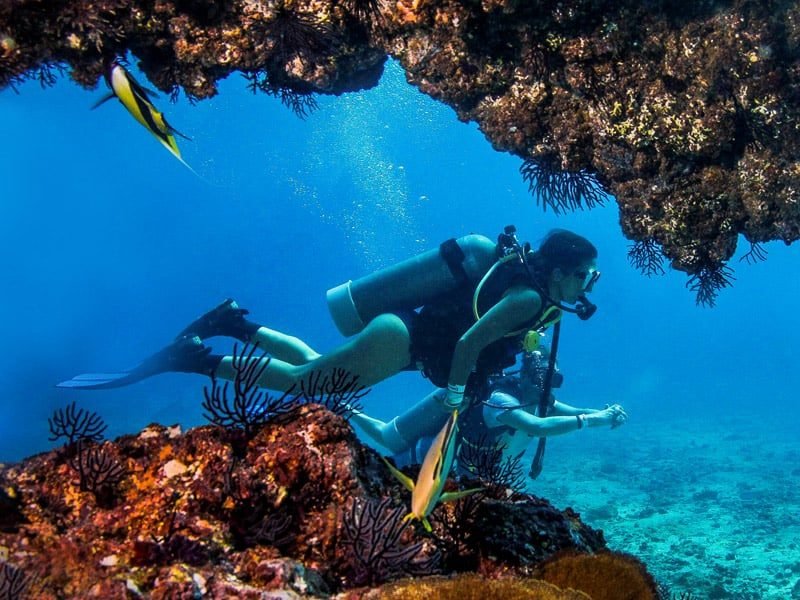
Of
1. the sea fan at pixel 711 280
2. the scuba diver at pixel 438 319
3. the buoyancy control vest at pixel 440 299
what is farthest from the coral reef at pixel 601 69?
the buoyancy control vest at pixel 440 299

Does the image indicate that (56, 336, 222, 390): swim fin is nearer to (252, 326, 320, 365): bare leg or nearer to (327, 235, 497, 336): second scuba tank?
(252, 326, 320, 365): bare leg

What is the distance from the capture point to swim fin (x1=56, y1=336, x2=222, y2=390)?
8344mm

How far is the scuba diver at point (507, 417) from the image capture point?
9477 millimetres

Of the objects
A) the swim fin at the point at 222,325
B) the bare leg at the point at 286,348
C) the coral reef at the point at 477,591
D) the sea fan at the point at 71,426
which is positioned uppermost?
the swim fin at the point at 222,325

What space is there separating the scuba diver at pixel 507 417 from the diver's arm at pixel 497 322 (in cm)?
186

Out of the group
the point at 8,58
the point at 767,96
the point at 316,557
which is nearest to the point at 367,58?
the point at 8,58

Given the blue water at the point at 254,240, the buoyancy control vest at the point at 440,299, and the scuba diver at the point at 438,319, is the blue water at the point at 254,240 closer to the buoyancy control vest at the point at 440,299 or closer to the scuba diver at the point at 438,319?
the buoyancy control vest at the point at 440,299

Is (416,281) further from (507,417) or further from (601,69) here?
(601,69)

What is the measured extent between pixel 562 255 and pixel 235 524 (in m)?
6.21

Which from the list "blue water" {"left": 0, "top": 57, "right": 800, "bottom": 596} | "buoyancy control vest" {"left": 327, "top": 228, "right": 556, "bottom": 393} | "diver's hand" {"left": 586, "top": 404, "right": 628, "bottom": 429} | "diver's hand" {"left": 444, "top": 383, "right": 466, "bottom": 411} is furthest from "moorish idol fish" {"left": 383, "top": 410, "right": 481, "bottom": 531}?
"blue water" {"left": 0, "top": 57, "right": 800, "bottom": 596}

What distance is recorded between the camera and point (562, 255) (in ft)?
25.5

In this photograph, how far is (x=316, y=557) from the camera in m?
2.80

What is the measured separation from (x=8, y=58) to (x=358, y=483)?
4.20m

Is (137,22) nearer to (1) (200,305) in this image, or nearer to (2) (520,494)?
(2) (520,494)
